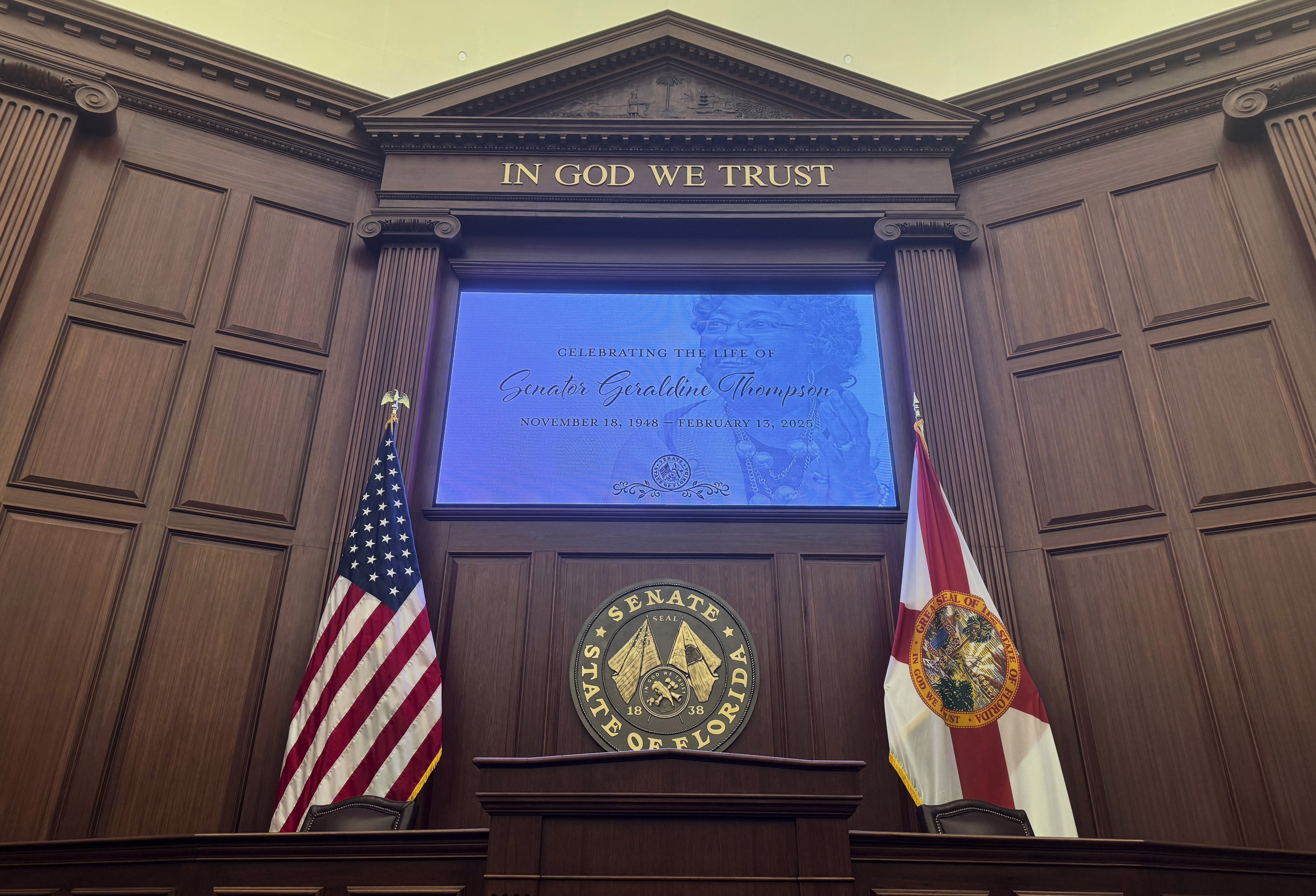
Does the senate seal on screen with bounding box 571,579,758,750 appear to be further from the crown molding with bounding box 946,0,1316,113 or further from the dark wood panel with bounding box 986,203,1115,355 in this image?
the crown molding with bounding box 946,0,1316,113

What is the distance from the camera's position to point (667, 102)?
7191 mm

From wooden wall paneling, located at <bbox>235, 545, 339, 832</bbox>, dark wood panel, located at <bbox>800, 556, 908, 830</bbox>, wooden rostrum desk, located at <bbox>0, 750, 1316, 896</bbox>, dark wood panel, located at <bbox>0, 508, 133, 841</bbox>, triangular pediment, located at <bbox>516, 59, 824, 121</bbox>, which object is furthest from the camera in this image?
triangular pediment, located at <bbox>516, 59, 824, 121</bbox>

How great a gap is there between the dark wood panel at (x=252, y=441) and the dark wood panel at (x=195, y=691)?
0.25 metres

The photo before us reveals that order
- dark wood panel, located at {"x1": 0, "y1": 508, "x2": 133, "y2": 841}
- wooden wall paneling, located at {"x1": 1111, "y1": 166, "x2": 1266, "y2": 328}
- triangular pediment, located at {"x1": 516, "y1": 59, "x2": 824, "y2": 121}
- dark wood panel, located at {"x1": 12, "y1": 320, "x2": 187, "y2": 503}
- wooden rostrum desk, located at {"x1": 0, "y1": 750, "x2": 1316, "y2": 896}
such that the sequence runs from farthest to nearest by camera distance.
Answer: triangular pediment, located at {"x1": 516, "y1": 59, "x2": 824, "y2": 121}, wooden wall paneling, located at {"x1": 1111, "y1": 166, "x2": 1266, "y2": 328}, dark wood panel, located at {"x1": 12, "y1": 320, "x2": 187, "y2": 503}, dark wood panel, located at {"x1": 0, "y1": 508, "x2": 133, "y2": 841}, wooden rostrum desk, located at {"x1": 0, "y1": 750, "x2": 1316, "y2": 896}

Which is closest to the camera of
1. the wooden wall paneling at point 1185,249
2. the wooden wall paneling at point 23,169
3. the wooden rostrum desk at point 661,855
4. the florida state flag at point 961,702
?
Result: the wooden rostrum desk at point 661,855

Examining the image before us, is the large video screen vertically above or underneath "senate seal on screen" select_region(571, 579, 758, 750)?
above

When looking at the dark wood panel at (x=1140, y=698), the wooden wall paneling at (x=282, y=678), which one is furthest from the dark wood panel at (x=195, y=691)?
the dark wood panel at (x=1140, y=698)

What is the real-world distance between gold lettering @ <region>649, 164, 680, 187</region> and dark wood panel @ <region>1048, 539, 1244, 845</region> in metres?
3.68

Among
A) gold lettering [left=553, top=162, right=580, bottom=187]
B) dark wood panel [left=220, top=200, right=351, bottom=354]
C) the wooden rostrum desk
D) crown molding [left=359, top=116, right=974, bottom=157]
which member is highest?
crown molding [left=359, top=116, right=974, bottom=157]

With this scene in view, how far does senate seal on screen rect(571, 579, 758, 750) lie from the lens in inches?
210

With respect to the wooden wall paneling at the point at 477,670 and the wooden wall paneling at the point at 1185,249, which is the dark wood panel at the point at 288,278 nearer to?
the wooden wall paneling at the point at 477,670

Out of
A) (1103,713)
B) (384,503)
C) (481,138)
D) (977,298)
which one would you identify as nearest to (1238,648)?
(1103,713)

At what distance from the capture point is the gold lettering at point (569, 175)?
6934 mm

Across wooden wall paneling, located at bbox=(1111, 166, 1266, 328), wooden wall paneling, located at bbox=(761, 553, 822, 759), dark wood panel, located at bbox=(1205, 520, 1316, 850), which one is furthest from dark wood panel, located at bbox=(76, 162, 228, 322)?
dark wood panel, located at bbox=(1205, 520, 1316, 850)
